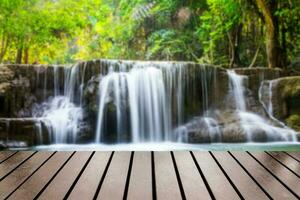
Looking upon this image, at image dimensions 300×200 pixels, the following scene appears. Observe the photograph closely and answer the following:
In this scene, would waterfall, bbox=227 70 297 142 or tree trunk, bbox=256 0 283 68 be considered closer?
Answer: waterfall, bbox=227 70 297 142

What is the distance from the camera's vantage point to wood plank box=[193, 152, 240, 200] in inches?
77.5

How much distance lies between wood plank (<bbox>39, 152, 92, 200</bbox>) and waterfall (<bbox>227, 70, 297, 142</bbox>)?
20.5 feet

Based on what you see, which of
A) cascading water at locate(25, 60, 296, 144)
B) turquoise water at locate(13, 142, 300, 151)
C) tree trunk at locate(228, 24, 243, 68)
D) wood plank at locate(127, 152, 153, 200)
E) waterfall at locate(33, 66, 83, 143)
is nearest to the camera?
wood plank at locate(127, 152, 153, 200)

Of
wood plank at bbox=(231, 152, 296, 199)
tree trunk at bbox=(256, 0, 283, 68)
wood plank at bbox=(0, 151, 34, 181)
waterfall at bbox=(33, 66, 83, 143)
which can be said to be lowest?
wood plank at bbox=(231, 152, 296, 199)

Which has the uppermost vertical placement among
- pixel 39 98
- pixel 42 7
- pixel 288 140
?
pixel 42 7

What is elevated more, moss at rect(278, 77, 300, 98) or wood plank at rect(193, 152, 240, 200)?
moss at rect(278, 77, 300, 98)

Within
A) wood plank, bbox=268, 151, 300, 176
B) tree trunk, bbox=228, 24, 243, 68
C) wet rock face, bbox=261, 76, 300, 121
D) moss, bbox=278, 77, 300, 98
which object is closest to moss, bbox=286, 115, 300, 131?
wet rock face, bbox=261, 76, 300, 121

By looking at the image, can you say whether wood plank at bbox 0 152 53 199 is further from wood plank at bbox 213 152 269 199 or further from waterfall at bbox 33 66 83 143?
waterfall at bbox 33 66 83 143

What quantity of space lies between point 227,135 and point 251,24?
654cm

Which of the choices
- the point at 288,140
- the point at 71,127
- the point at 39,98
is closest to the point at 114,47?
the point at 39,98

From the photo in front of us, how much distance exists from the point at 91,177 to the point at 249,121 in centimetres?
740

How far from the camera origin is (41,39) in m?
13.2

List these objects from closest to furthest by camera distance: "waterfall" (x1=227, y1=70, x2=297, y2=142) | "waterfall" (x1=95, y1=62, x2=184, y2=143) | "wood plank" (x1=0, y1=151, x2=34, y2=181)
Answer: "wood plank" (x1=0, y1=151, x2=34, y2=181) < "waterfall" (x1=227, y1=70, x2=297, y2=142) < "waterfall" (x1=95, y1=62, x2=184, y2=143)

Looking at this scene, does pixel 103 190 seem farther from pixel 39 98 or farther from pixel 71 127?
pixel 39 98
